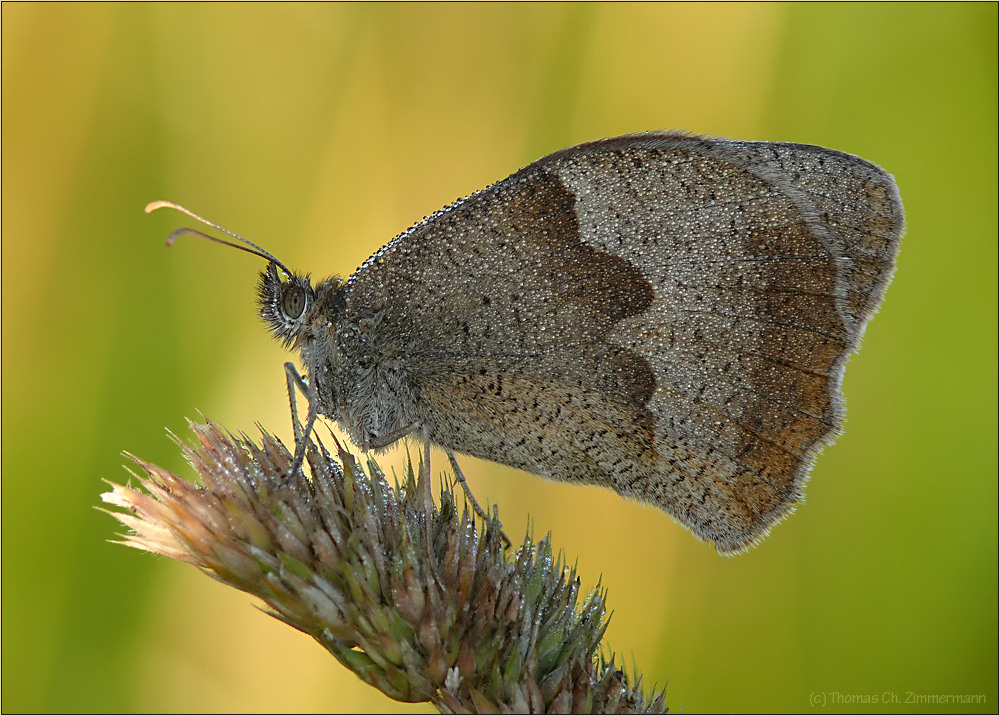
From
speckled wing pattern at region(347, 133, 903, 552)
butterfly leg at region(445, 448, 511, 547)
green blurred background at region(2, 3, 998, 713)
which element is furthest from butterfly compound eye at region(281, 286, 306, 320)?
green blurred background at region(2, 3, 998, 713)

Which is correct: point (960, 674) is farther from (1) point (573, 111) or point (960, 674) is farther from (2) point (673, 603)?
(1) point (573, 111)

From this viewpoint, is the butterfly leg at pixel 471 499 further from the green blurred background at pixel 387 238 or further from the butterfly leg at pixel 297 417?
the green blurred background at pixel 387 238

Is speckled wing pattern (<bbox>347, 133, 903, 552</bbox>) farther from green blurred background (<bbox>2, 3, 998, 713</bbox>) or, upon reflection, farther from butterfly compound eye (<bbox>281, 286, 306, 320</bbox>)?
green blurred background (<bbox>2, 3, 998, 713</bbox>)

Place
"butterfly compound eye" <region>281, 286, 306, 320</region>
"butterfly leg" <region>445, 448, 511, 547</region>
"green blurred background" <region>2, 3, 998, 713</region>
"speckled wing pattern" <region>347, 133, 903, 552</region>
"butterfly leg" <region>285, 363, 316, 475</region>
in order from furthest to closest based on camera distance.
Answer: "green blurred background" <region>2, 3, 998, 713</region> < "butterfly compound eye" <region>281, 286, 306, 320</region> < "speckled wing pattern" <region>347, 133, 903, 552</region> < "butterfly leg" <region>445, 448, 511, 547</region> < "butterfly leg" <region>285, 363, 316, 475</region>

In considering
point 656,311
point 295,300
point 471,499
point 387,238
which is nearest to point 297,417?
point 295,300

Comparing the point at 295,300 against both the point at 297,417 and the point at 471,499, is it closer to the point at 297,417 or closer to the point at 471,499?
the point at 297,417

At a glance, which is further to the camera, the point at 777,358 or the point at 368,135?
the point at 368,135

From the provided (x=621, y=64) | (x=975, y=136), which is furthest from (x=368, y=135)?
(x=975, y=136)
